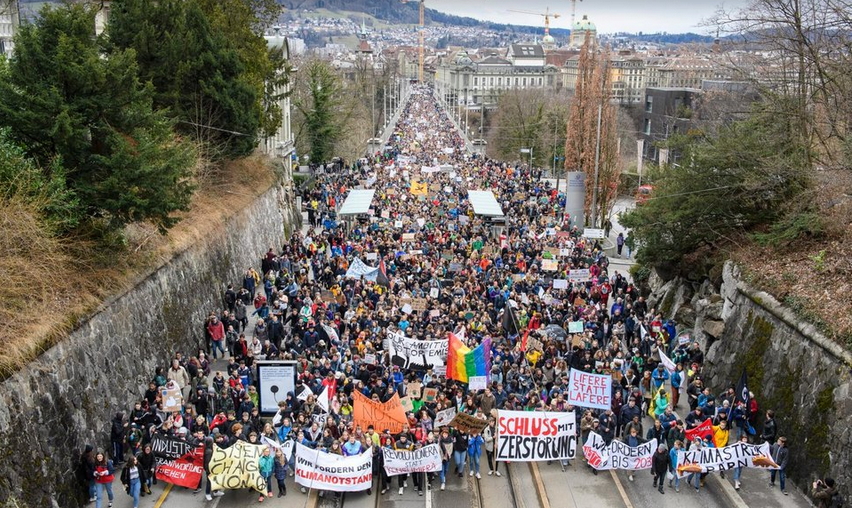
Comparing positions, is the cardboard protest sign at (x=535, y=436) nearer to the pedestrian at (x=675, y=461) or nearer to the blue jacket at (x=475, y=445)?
the blue jacket at (x=475, y=445)

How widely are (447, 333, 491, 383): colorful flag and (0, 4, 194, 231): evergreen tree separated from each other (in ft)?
24.7

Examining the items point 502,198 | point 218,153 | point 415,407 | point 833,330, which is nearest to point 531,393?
point 415,407

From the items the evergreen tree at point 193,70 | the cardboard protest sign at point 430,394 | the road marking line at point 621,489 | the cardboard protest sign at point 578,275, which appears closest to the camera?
the road marking line at point 621,489

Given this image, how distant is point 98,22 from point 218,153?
29.5ft

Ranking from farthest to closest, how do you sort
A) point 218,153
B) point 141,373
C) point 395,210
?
point 395,210 → point 218,153 → point 141,373

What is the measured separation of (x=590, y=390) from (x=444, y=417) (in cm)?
323

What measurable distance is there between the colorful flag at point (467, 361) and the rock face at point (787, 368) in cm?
616

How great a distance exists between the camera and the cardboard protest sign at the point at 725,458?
14938 millimetres

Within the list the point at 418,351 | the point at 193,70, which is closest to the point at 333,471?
the point at 418,351

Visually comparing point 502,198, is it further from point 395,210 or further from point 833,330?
point 833,330

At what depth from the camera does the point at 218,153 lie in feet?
102

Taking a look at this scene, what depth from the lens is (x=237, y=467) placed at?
46.3 ft

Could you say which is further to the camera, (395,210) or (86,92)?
(395,210)

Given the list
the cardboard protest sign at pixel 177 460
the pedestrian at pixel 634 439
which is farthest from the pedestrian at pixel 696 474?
the cardboard protest sign at pixel 177 460
